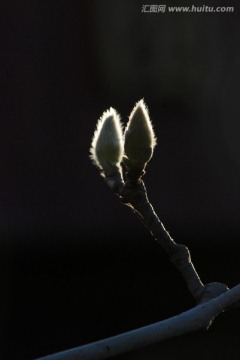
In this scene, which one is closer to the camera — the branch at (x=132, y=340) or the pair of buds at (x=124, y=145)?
the branch at (x=132, y=340)

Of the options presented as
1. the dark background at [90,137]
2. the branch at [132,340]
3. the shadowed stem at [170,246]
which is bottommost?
the branch at [132,340]

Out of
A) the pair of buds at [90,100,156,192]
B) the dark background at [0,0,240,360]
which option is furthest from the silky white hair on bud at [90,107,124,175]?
the dark background at [0,0,240,360]

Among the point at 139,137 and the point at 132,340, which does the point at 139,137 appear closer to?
the point at 139,137

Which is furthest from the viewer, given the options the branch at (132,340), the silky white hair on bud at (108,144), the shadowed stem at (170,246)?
the silky white hair on bud at (108,144)

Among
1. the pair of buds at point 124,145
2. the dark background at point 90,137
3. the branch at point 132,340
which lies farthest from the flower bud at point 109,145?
the dark background at point 90,137

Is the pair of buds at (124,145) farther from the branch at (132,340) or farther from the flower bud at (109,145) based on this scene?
the branch at (132,340)

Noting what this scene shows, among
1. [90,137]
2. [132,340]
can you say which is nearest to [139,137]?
[132,340]

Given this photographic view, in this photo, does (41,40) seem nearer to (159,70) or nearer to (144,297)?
(159,70)
